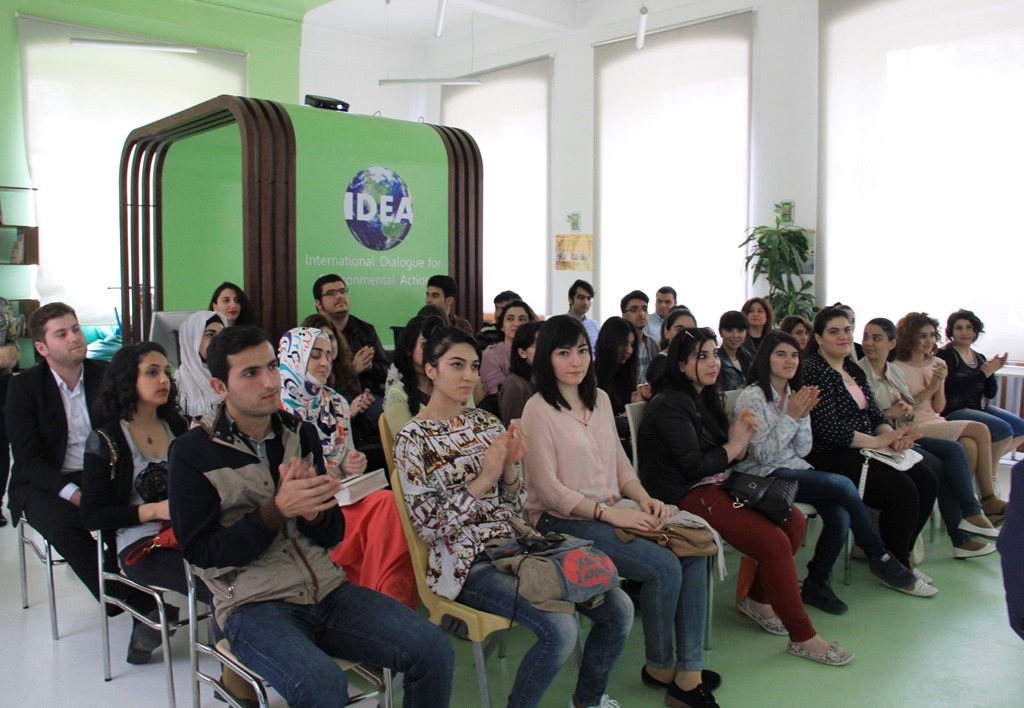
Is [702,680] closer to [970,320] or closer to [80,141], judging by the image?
[970,320]

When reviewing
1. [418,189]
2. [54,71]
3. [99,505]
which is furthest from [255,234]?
[54,71]

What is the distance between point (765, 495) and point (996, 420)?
2.70 meters

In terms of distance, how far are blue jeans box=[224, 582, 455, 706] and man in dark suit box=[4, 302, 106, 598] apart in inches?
58.2

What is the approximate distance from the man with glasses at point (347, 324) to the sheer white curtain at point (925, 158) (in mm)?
4493

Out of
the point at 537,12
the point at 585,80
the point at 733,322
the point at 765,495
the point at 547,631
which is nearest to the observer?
the point at 547,631

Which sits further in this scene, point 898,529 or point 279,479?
→ point 898,529

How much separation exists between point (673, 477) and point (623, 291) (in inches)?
239

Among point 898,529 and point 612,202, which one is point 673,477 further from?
point 612,202

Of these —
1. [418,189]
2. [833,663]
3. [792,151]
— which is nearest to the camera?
[833,663]

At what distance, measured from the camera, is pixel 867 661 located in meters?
3.16

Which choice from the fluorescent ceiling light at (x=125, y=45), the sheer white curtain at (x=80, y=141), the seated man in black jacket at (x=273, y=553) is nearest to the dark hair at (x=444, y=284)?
the seated man in black jacket at (x=273, y=553)

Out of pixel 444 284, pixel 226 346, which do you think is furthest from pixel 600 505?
pixel 444 284

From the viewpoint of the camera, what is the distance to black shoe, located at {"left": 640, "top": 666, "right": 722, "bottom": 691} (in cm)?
291

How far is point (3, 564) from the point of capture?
14.0ft
